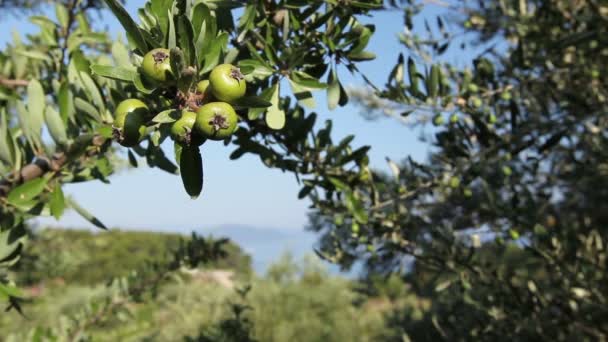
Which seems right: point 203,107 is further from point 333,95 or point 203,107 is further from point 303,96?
point 333,95

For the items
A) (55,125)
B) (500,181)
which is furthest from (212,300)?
(55,125)

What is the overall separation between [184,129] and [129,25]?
21 centimetres

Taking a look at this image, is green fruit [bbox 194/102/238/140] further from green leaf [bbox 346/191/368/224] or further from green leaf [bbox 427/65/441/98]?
green leaf [bbox 427/65/441/98]

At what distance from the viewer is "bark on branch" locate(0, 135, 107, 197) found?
142 centimetres

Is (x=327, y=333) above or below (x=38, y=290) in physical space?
above

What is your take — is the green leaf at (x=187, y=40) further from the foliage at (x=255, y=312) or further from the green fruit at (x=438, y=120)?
the foliage at (x=255, y=312)

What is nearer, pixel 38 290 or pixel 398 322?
pixel 398 322

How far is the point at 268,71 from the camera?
1099mm

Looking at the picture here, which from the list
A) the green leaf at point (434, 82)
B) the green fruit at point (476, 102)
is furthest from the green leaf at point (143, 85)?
the green fruit at point (476, 102)

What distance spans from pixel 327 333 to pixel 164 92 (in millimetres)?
11159

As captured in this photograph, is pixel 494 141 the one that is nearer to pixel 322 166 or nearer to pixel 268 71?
pixel 322 166

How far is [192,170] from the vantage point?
829 millimetres

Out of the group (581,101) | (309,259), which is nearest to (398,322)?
(581,101)

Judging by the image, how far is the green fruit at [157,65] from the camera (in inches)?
31.7
